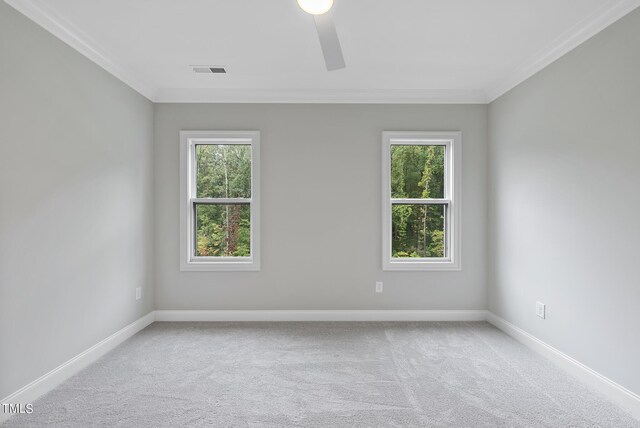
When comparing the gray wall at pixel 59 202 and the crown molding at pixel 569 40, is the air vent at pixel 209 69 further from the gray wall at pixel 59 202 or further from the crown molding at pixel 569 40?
the crown molding at pixel 569 40

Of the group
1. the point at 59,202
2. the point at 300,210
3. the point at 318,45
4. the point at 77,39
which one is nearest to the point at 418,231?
the point at 300,210

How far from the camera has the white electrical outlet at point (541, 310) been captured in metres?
3.08

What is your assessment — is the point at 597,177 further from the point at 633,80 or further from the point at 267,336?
the point at 267,336

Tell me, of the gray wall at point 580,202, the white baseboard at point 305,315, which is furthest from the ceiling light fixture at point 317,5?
the white baseboard at point 305,315

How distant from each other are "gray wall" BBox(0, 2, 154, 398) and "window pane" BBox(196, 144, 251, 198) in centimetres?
71

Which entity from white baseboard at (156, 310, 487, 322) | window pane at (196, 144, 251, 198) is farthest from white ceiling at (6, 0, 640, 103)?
white baseboard at (156, 310, 487, 322)

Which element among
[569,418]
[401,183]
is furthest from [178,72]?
[569,418]

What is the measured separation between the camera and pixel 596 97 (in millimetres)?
2496

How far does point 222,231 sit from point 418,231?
230 cm

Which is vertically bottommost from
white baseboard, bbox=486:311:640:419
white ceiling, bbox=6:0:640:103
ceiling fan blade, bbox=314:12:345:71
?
white baseboard, bbox=486:311:640:419

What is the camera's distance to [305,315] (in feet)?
13.1

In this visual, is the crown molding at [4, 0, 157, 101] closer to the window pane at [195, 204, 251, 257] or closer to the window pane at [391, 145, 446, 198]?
the window pane at [195, 204, 251, 257]

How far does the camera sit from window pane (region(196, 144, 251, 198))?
13.5 feet

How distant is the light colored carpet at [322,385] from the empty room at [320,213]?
22 mm
